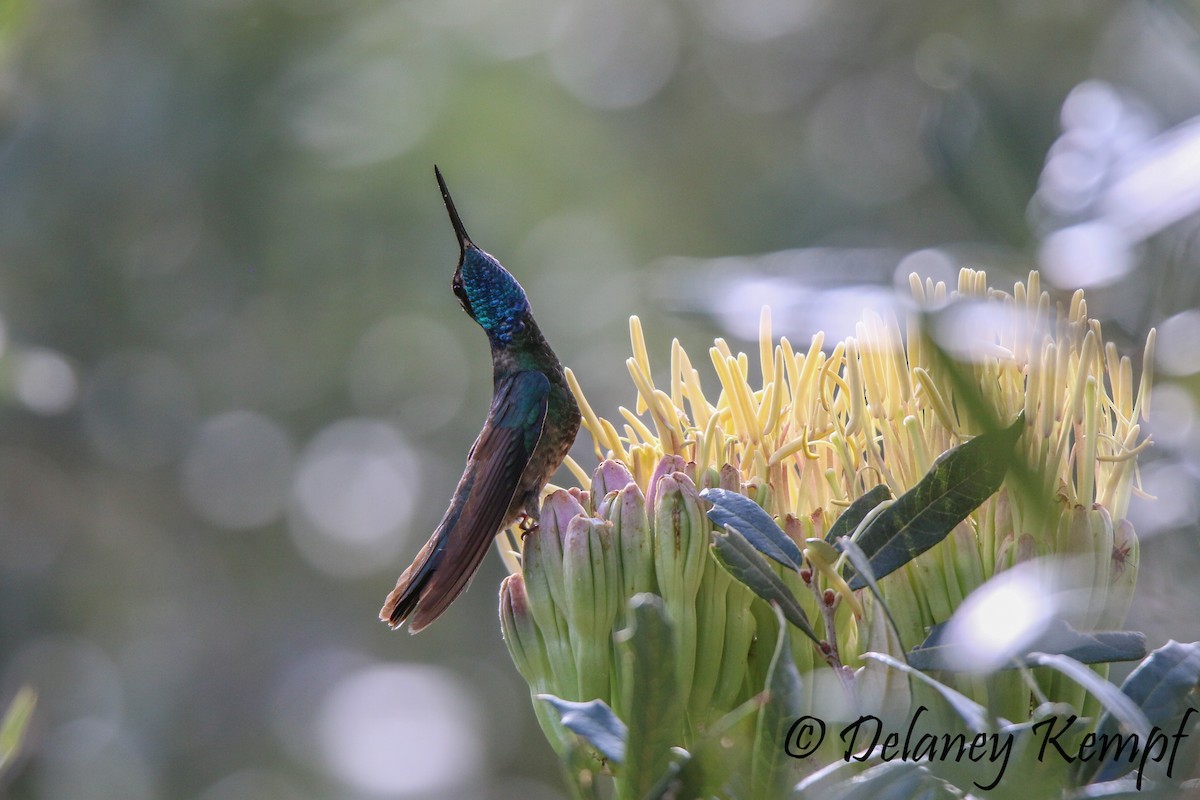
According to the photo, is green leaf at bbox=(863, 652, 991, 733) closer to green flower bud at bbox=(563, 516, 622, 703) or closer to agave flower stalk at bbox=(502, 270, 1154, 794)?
agave flower stalk at bbox=(502, 270, 1154, 794)

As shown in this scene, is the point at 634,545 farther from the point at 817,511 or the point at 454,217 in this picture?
the point at 454,217

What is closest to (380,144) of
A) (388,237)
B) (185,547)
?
(388,237)

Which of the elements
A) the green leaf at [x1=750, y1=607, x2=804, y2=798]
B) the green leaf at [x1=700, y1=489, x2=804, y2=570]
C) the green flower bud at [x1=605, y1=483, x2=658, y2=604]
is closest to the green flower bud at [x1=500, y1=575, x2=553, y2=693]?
the green flower bud at [x1=605, y1=483, x2=658, y2=604]

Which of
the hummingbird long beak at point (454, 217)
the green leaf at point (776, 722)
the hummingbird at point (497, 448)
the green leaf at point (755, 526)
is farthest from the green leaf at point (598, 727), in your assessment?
the hummingbird long beak at point (454, 217)

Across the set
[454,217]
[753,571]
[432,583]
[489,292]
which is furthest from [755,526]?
[489,292]

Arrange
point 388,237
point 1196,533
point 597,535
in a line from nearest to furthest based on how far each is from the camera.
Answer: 1. point 1196,533
2. point 597,535
3. point 388,237

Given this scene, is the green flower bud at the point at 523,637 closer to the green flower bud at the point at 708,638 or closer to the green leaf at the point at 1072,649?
the green flower bud at the point at 708,638

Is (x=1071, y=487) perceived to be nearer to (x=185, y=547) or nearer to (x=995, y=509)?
(x=995, y=509)
